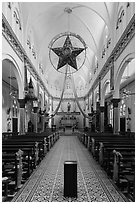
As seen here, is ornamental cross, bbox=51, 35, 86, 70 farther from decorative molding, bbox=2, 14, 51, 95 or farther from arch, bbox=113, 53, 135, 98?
arch, bbox=113, 53, 135, 98

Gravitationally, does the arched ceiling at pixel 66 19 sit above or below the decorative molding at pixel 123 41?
above

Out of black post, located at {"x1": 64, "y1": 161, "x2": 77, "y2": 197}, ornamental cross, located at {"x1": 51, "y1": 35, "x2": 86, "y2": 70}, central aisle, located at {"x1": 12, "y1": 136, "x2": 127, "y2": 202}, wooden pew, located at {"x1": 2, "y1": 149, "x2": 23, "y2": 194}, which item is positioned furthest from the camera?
ornamental cross, located at {"x1": 51, "y1": 35, "x2": 86, "y2": 70}

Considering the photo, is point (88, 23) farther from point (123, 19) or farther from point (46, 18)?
point (123, 19)

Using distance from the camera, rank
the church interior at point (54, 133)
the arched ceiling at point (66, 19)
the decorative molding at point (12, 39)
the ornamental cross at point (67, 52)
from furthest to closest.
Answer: the arched ceiling at point (66, 19) → the ornamental cross at point (67, 52) → the decorative molding at point (12, 39) → the church interior at point (54, 133)

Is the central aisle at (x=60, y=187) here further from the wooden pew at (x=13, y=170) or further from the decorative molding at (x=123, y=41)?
the decorative molding at (x=123, y=41)

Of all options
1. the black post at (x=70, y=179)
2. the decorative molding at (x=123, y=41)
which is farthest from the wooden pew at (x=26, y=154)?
the decorative molding at (x=123, y=41)

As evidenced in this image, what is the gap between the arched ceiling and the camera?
685 inches

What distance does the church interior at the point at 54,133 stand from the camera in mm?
6488

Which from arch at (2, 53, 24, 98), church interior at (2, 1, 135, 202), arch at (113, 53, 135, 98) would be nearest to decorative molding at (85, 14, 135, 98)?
church interior at (2, 1, 135, 202)

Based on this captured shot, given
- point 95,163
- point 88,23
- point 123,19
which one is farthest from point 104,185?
point 88,23

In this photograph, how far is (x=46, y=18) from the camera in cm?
2119

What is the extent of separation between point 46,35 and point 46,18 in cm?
282

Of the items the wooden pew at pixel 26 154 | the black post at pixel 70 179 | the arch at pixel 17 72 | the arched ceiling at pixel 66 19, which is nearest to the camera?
the black post at pixel 70 179

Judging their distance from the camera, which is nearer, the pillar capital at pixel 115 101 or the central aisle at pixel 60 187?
the central aisle at pixel 60 187
